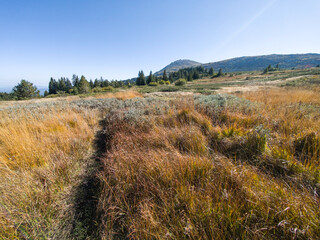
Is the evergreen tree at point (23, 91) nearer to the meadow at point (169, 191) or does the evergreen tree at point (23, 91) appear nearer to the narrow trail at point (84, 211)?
the meadow at point (169, 191)

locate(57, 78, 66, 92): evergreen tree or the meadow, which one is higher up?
locate(57, 78, 66, 92): evergreen tree

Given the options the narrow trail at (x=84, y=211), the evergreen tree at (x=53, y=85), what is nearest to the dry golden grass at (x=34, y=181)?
the narrow trail at (x=84, y=211)

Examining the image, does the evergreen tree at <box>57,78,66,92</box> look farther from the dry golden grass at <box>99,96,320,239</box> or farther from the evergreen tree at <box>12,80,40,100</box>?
the dry golden grass at <box>99,96,320,239</box>

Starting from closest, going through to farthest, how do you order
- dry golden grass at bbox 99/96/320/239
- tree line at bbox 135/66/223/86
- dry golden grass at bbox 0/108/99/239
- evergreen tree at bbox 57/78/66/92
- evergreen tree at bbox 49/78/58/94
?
dry golden grass at bbox 99/96/320/239 → dry golden grass at bbox 0/108/99/239 → tree line at bbox 135/66/223/86 → evergreen tree at bbox 57/78/66/92 → evergreen tree at bbox 49/78/58/94

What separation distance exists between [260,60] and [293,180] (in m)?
215

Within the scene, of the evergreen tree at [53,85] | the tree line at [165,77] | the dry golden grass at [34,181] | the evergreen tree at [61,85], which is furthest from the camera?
the evergreen tree at [53,85]

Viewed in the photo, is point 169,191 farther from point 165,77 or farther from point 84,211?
point 165,77

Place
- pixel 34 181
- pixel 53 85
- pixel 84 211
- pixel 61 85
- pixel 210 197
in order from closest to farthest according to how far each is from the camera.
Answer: pixel 210 197 < pixel 84 211 < pixel 34 181 < pixel 61 85 < pixel 53 85

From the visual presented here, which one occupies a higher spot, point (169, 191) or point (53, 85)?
point (53, 85)

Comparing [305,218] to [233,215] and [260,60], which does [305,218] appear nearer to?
[233,215]

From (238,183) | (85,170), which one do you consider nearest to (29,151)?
(85,170)

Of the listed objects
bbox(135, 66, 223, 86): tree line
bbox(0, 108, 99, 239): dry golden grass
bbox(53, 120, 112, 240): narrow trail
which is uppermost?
bbox(135, 66, 223, 86): tree line

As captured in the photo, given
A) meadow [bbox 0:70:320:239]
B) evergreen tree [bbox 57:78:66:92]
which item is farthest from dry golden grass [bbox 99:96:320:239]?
evergreen tree [bbox 57:78:66:92]

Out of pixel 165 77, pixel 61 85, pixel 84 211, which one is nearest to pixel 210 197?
pixel 84 211
